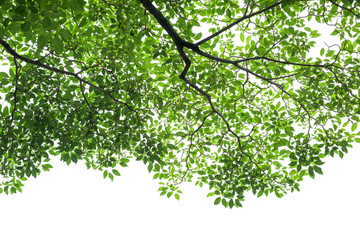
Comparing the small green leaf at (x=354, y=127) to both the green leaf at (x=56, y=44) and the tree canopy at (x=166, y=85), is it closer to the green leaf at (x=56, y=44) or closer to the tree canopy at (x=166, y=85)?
the tree canopy at (x=166, y=85)

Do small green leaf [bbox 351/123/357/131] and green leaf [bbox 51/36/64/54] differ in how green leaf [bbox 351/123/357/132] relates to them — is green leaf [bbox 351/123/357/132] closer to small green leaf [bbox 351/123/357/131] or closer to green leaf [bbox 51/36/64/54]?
small green leaf [bbox 351/123/357/131]

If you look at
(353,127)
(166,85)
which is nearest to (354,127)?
(353,127)

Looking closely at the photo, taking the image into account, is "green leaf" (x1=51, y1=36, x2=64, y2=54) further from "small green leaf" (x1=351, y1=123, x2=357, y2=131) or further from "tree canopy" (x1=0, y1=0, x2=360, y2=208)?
"small green leaf" (x1=351, y1=123, x2=357, y2=131)

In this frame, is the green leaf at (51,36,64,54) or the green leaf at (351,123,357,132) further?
the green leaf at (351,123,357,132)

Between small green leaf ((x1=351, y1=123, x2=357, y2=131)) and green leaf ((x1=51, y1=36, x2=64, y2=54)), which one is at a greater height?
small green leaf ((x1=351, y1=123, x2=357, y2=131))

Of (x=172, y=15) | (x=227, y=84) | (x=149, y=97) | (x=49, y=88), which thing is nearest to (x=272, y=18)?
(x=227, y=84)

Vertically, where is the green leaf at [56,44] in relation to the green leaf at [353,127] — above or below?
below

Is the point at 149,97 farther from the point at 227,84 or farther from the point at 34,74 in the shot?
the point at 34,74

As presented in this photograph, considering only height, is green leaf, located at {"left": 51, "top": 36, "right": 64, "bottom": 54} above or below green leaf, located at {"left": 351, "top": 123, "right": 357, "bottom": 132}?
below

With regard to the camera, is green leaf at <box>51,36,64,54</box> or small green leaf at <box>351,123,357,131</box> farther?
small green leaf at <box>351,123,357,131</box>

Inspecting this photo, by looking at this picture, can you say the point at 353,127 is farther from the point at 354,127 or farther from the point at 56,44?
the point at 56,44

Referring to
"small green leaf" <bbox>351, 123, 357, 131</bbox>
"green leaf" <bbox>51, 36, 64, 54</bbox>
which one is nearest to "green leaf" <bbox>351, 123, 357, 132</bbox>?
"small green leaf" <bbox>351, 123, 357, 131</bbox>

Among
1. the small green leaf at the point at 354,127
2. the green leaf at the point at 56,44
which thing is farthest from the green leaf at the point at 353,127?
the green leaf at the point at 56,44

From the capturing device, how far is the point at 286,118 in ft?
16.9
